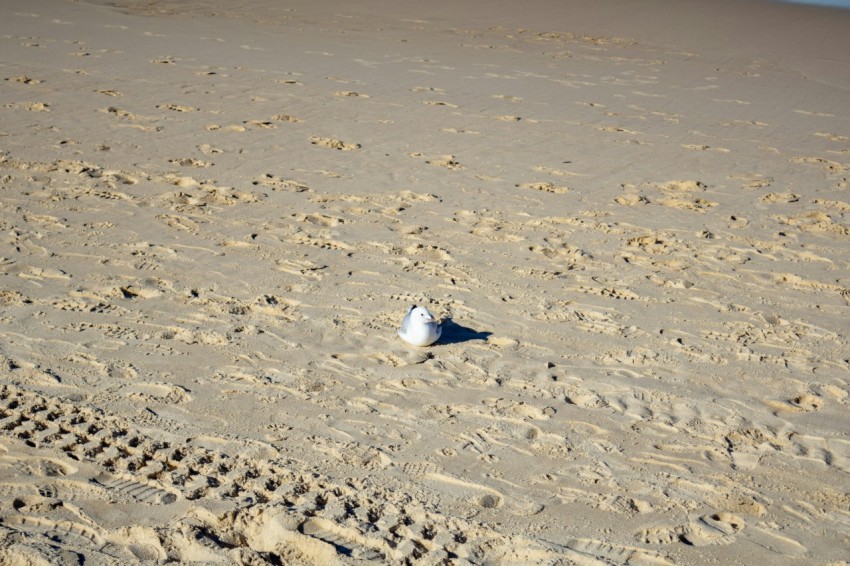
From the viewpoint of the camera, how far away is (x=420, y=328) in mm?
4355

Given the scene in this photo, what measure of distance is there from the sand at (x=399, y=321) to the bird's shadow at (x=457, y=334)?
0.02m

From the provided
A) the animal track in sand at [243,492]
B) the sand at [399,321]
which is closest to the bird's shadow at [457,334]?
the sand at [399,321]

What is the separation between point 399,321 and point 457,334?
33cm

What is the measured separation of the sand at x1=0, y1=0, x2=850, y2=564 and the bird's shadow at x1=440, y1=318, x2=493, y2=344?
0.08 feet

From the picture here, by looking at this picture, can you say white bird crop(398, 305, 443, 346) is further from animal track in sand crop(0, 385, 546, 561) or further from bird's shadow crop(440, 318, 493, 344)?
animal track in sand crop(0, 385, 546, 561)

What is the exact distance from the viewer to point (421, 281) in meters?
5.25

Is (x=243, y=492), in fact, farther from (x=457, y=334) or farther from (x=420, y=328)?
(x=457, y=334)

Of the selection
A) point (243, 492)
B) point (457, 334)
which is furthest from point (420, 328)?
point (243, 492)

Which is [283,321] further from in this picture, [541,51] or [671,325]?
[541,51]

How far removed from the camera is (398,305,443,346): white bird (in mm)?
4348

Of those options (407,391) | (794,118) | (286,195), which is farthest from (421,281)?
(794,118)

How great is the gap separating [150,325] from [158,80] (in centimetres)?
598

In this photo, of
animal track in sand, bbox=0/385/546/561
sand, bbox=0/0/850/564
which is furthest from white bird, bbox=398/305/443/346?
animal track in sand, bbox=0/385/546/561

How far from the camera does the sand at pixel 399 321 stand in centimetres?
321
